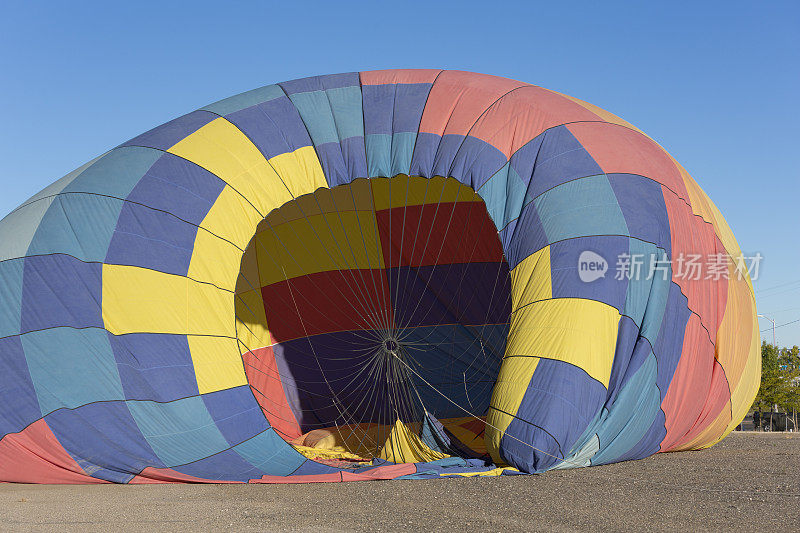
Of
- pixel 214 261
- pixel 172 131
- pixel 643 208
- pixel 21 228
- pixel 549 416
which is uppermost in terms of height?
pixel 172 131

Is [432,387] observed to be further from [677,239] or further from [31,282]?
[31,282]

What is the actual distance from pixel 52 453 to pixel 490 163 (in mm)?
4686

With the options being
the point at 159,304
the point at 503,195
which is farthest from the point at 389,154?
the point at 159,304

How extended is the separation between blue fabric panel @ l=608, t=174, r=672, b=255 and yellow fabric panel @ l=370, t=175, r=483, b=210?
2.02 metres

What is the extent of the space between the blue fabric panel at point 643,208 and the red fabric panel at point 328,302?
11.4 ft

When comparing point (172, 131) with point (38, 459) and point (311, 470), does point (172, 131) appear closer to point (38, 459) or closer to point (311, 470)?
point (38, 459)

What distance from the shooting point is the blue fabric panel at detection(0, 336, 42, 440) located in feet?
22.4

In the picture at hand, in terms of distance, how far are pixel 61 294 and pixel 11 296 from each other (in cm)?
54

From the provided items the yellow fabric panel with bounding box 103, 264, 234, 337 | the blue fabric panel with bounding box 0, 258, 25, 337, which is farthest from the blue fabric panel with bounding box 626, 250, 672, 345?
the blue fabric panel with bounding box 0, 258, 25, 337

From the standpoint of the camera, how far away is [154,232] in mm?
7059

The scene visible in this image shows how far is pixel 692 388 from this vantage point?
782cm

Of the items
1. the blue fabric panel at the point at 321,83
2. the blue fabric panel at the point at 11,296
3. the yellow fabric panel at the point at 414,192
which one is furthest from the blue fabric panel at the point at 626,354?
the blue fabric panel at the point at 11,296

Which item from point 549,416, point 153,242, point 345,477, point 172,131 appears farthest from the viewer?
point 172,131

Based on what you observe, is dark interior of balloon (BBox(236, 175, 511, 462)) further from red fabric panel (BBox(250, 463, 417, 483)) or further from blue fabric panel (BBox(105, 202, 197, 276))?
red fabric panel (BBox(250, 463, 417, 483))
